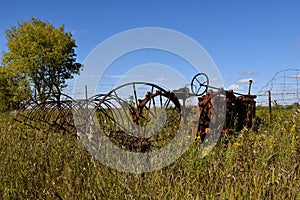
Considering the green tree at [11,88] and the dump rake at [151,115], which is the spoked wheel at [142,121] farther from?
the green tree at [11,88]

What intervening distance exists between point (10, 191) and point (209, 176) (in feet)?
6.60

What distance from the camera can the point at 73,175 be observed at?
12.5 feet

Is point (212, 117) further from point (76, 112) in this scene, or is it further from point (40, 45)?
point (40, 45)

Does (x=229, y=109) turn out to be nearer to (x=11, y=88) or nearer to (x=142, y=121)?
(x=142, y=121)

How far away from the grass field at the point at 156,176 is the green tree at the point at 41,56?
29.4 meters

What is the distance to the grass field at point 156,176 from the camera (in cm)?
302

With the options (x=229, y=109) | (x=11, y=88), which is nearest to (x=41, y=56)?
(x=11, y=88)

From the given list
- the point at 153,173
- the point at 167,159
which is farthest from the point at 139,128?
the point at 153,173

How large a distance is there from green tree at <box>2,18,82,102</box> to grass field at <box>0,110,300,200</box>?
2942cm

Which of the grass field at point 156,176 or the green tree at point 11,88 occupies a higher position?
the green tree at point 11,88

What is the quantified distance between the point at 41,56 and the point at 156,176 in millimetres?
32339

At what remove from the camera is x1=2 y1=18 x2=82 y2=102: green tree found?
3322 cm

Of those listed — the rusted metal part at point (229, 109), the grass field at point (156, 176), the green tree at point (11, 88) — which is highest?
the green tree at point (11, 88)

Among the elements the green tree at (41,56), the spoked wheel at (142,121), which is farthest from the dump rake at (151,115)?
the green tree at (41,56)
